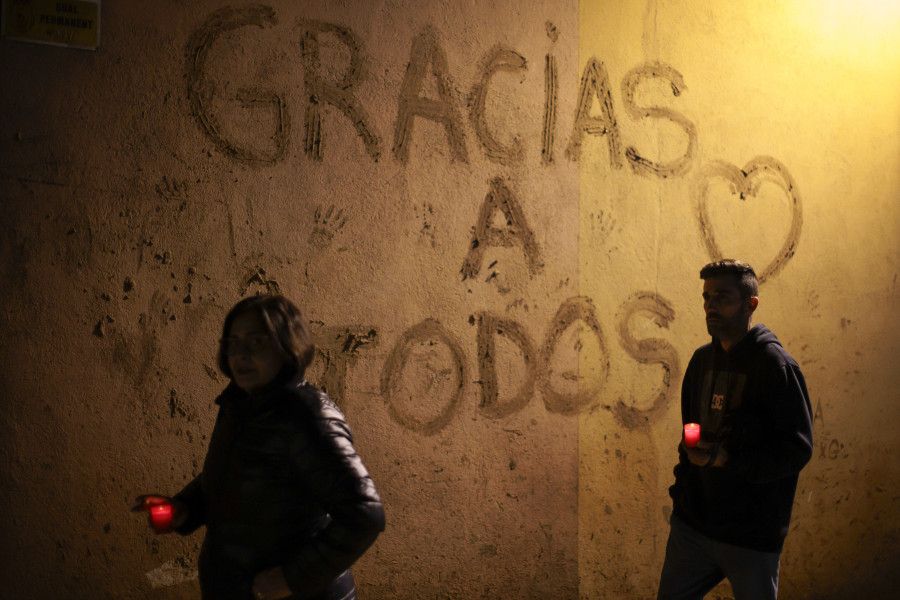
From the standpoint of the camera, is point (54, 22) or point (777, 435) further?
point (54, 22)

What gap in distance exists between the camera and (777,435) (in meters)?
2.25

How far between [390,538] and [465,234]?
1426mm

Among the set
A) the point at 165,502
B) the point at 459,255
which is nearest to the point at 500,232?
the point at 459,255

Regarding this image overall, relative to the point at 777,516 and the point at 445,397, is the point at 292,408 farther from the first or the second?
the point at 777,516

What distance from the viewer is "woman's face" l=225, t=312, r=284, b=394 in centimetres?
180

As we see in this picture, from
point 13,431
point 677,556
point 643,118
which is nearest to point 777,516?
point 677,556

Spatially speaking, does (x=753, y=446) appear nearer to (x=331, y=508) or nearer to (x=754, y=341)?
(x=754, y=341)

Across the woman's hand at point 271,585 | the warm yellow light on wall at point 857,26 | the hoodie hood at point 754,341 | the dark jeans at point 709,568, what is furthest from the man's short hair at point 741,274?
the warm yellow light on wall at point 857,26

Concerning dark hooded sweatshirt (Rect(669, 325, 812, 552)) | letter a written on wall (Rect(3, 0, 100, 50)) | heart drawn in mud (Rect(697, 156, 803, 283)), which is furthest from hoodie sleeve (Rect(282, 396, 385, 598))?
heart drawn in mud (Rect(697, 156, 803, 283))

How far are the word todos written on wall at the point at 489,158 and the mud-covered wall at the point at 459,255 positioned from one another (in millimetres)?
13

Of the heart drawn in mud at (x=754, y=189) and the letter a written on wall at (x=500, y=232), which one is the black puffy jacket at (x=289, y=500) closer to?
the letter a written on wall at (x=500, y=232)

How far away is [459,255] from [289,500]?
1.67m

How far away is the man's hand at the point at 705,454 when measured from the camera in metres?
2.20

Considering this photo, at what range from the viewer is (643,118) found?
135 inches
